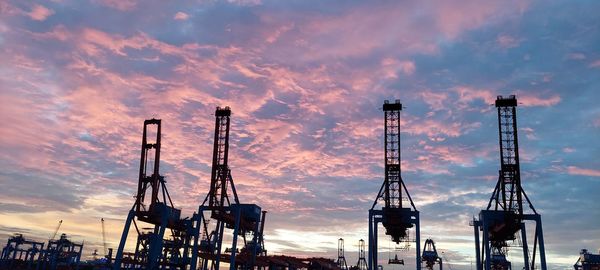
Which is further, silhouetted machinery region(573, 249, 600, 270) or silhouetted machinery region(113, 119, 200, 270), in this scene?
silhouetted machinery region(573, 249, 600, 270)

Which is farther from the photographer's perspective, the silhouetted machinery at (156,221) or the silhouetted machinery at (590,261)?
the silhouetted machinery at (590,261)

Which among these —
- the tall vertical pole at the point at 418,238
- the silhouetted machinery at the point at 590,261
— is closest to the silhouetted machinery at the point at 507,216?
the tall vertical pole at the point at 418,238

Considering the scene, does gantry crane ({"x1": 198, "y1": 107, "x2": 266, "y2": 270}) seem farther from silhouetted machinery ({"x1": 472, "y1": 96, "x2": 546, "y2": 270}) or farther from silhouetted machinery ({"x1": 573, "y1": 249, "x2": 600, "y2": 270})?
silhouetted machinery ({"x1": 573, "y1": 249, "x2": 600, "y2": 270})

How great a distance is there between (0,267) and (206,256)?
64333mm

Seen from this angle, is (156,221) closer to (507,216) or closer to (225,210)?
(225,210)

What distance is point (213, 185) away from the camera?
244 ft

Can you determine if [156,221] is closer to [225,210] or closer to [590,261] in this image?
[225,210]

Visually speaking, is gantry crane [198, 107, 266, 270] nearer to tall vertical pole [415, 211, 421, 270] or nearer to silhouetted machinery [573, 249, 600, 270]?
tall vertical pole [415, 211, 421, 270]

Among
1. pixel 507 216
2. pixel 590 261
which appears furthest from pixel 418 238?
pixel 590 261

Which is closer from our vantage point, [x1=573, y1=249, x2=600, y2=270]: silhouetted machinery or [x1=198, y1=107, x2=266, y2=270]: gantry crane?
[x1=198, y1=107, x2=266, y2=270]: gantry crane

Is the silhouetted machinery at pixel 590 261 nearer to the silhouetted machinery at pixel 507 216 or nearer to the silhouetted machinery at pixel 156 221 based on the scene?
the silhouetted machinery at pixel 507 216

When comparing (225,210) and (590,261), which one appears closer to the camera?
(225,210)

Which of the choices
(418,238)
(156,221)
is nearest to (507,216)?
(418,238)

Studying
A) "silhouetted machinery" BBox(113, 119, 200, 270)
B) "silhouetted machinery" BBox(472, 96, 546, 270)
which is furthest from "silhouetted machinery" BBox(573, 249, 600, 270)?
"silhouetted machinery" BBox(113, 119, 200, 270)
